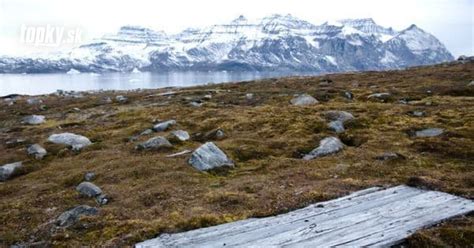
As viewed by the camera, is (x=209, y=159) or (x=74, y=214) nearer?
(x=74, y=214)

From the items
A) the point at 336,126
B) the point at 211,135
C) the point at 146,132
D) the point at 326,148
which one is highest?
the point at 336,126

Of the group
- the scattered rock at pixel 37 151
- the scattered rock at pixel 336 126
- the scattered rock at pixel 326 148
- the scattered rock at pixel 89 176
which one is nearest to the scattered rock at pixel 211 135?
the scattered rock at pixel 326 148

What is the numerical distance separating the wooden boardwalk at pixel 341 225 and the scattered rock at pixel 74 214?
4.29 meters

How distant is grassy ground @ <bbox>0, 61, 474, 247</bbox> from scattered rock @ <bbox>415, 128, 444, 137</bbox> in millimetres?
554

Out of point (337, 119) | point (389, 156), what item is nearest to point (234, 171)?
point (389, 156)

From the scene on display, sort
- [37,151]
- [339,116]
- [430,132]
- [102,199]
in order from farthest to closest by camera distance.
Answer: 1. [339,116]
2. [37,151]
3. [430,132]
4. [102,199]

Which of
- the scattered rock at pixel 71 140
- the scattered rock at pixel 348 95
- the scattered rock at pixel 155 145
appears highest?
the scattered rock at pixel 348 95

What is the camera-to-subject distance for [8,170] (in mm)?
24625

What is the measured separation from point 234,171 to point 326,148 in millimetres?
5525

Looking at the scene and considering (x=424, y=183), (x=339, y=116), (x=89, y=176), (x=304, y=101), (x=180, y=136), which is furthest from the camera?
(x=304, y=101)

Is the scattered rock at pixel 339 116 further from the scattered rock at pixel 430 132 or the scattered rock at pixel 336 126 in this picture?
the scattered rock at pixel 430 132

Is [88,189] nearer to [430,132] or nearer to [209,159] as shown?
[209,159]

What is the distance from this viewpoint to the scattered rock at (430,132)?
88.6ft

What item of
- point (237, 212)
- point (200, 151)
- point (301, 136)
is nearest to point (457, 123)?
point (301, 136)
